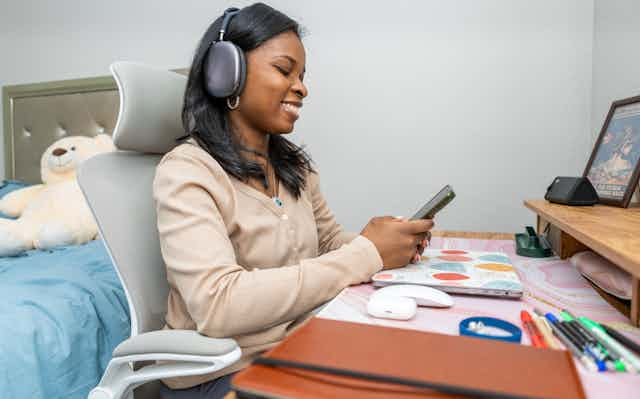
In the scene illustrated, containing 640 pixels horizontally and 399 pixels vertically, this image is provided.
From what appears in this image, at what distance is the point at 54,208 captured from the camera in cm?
152

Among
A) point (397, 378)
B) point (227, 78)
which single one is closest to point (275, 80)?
point (227, 78)

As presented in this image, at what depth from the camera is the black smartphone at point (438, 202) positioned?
0.74 m

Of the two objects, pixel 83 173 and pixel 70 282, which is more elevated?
pixel 83 173

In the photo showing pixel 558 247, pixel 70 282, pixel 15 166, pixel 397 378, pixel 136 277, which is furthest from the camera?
pixel 15 166

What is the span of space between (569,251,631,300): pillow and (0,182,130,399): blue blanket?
1050 mm

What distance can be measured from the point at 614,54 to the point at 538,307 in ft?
3.06

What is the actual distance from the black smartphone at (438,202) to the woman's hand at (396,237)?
0.02m

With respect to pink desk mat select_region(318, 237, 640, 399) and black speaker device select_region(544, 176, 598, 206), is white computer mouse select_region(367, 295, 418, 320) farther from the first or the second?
black speaker device select_region(544, 176, 598, 206)

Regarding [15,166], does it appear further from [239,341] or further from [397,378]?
[397,378]

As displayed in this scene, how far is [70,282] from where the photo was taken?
111cm

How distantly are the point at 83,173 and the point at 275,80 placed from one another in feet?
1.28

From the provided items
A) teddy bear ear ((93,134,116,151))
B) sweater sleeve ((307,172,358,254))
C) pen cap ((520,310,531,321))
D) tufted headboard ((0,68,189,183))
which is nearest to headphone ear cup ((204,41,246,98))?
sweater sleeve ((307,172,358,254))

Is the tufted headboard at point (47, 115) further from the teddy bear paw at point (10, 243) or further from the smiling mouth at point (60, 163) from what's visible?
the teddy bear paw at point (10, 243)

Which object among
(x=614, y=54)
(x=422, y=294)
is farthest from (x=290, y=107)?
(x=614, y=54)
